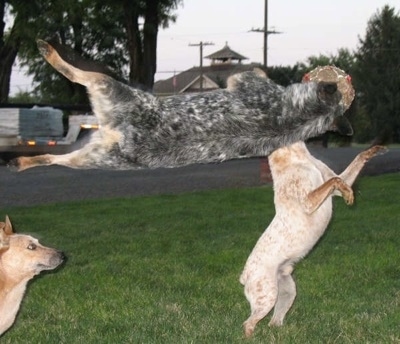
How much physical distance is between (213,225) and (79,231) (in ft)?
7.49

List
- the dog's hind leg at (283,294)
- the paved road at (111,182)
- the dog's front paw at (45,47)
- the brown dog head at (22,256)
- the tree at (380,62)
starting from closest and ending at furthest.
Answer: the dog's front paw at (45,47)
the dog's hind leg at (283,294)
the brown dog head at (22,256)
the paved road at (111,182)
the tree at (380,62)

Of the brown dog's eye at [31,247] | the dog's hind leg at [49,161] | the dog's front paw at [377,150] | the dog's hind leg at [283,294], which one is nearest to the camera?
the dog's hind leg at [49,161]

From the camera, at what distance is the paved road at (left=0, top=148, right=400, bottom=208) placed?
21.5 metres

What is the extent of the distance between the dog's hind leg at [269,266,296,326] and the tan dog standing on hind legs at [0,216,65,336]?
1.84 meters

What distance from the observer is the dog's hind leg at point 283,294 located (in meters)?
7.06

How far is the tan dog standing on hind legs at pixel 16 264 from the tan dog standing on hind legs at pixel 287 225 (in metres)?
1.69

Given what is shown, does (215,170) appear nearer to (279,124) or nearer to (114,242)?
(114,242)

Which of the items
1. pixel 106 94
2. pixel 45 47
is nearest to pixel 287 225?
pixel 106 94

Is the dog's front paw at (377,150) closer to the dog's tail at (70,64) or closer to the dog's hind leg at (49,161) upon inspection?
the dog's tail at (70,64)

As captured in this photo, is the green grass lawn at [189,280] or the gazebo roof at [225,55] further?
the gazebo roof at [225,55]

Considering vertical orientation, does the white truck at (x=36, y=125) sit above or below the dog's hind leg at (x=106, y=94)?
below

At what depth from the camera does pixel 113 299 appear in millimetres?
9078

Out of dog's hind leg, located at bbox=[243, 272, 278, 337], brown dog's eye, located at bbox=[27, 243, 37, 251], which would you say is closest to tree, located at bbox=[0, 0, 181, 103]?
brown dog's eye, located at bbox=[27, 243, 37, 251]

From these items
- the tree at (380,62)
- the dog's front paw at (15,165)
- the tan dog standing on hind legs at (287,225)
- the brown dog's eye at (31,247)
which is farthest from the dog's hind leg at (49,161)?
the tree at (380,62)
